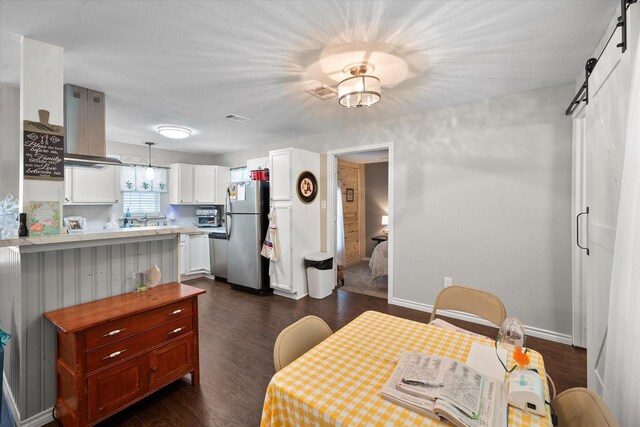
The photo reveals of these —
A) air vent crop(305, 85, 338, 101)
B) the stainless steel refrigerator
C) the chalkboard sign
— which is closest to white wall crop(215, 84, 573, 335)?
air vent crop(305, 85, 338, 101)

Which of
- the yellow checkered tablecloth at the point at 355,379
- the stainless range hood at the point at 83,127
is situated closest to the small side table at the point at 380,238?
the yellow checkered tablecloth at the point at 355,379

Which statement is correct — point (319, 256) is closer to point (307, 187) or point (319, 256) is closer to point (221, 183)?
point (307, 187)

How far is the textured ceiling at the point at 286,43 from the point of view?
1.71 m

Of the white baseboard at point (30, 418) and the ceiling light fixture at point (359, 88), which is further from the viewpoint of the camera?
the ceiling light fixture at point (359, 88)

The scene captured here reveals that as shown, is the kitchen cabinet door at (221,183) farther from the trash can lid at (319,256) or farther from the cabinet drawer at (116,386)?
the cabinet drawer at (116,386)

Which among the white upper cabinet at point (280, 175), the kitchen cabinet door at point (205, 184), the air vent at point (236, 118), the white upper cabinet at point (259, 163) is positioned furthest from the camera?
the kitchen cabinet door at point (205, 184)

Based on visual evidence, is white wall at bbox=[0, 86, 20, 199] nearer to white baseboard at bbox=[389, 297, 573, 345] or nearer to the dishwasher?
the dishwasher

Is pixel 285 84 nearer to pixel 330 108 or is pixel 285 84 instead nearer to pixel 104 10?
pixel 330 108

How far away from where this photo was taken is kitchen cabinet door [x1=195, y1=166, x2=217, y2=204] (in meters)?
5.81

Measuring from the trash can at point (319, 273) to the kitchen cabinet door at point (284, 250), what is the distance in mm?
295

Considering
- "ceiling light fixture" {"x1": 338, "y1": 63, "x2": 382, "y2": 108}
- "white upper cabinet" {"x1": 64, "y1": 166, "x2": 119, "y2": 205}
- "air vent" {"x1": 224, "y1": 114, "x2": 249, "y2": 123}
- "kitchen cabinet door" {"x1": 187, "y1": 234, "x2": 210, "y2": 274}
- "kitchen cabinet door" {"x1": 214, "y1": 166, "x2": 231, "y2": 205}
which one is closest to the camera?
"ceiling light fixture" {"x1": 338, "y1": 63, "x2": 382, "y2": 108}

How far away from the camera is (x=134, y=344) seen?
186 cm

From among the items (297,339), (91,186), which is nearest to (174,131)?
(91,186)

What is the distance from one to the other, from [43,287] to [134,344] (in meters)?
0.66
